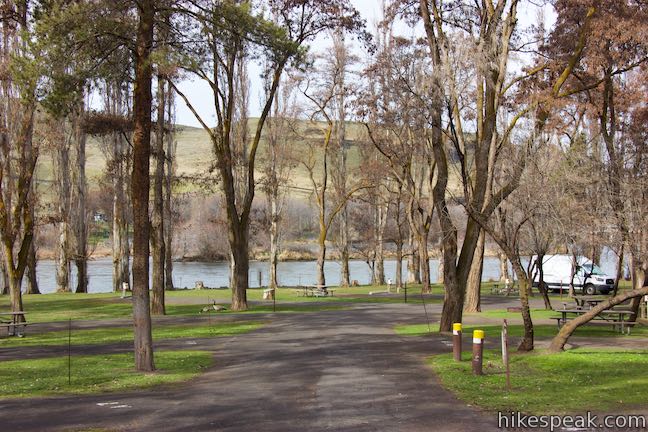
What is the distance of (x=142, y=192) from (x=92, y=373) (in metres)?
3.76

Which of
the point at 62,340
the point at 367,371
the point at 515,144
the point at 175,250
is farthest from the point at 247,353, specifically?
the point at 175,250

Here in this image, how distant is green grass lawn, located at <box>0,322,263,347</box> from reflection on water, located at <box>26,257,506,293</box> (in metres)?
34.3

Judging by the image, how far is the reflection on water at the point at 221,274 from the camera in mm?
62734

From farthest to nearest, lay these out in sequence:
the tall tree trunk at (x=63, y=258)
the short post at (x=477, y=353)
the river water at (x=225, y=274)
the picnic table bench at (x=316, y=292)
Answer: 1. the river water at (x=225, y=274)
2. the tall tree trunk at (x=63, y=258)
3. the picnic table bench at (x=316, y=292)
4. the short post at (x=477, y=353)

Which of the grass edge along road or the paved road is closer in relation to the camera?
the paved road

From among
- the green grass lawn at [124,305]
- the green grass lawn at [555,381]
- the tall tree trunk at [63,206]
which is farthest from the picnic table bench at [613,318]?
the tall tree trunk at [63,206]

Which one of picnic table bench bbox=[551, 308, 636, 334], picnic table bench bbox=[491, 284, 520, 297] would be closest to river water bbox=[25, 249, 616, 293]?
picnic table bench bbox=[491, 284, 520, 297]

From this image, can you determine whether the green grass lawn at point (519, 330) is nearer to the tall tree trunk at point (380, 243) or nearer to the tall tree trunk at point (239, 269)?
the tall tree trunk at point (239, 269)

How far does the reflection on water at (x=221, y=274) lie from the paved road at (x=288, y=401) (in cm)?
4299

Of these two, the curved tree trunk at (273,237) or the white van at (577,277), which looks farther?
the curved tree trunk at (273,237)

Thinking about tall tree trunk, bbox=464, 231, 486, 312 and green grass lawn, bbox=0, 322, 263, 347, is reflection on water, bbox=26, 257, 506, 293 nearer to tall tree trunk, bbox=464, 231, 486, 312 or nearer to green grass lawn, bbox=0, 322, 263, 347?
tall tree trunk, bbox=464, 231, 486, 312

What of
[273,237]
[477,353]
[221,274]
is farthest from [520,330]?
[221,274]

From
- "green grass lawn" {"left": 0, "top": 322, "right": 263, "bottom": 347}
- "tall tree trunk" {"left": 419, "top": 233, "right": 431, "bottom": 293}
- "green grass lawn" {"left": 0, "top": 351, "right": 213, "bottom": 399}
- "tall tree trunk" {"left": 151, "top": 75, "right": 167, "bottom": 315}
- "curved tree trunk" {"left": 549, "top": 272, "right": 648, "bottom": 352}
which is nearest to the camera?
"green grass lawn" {"left": 0, "top": 351, "right": 213, "bottom": 399}

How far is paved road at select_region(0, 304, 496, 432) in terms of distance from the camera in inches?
350
